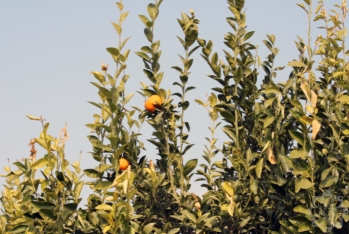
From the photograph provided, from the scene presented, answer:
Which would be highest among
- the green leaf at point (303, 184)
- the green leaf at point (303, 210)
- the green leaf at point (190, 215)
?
the green leaf at point (303, 184)

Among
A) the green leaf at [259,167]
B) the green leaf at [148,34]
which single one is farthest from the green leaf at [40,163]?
the green leaf at [259,167]

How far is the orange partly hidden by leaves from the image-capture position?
3646 millimetres

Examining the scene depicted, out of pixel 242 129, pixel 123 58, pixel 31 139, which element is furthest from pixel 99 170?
pixel 242 129

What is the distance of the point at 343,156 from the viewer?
3230 millimetres

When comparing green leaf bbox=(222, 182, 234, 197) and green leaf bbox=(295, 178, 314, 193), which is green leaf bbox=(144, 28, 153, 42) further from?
green leaf bbox=(295, 178, 314, 193)

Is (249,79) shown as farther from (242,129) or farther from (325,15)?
(325,15)

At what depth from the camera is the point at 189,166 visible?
363 centimetres

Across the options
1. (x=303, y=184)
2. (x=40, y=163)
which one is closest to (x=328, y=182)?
(x=303, y=184)

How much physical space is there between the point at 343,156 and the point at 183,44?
1.39 metres

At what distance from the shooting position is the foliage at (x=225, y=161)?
10.5ft

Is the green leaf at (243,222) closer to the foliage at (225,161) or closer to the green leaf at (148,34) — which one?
the foliage at (225,161)

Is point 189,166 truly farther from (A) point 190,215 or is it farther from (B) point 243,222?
(B) point 243,222

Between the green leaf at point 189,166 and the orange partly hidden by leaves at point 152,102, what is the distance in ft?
1.50

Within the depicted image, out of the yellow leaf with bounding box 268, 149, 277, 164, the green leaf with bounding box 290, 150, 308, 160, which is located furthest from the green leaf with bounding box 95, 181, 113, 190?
the green leaf with bounding box 290, 150, 308, 160
